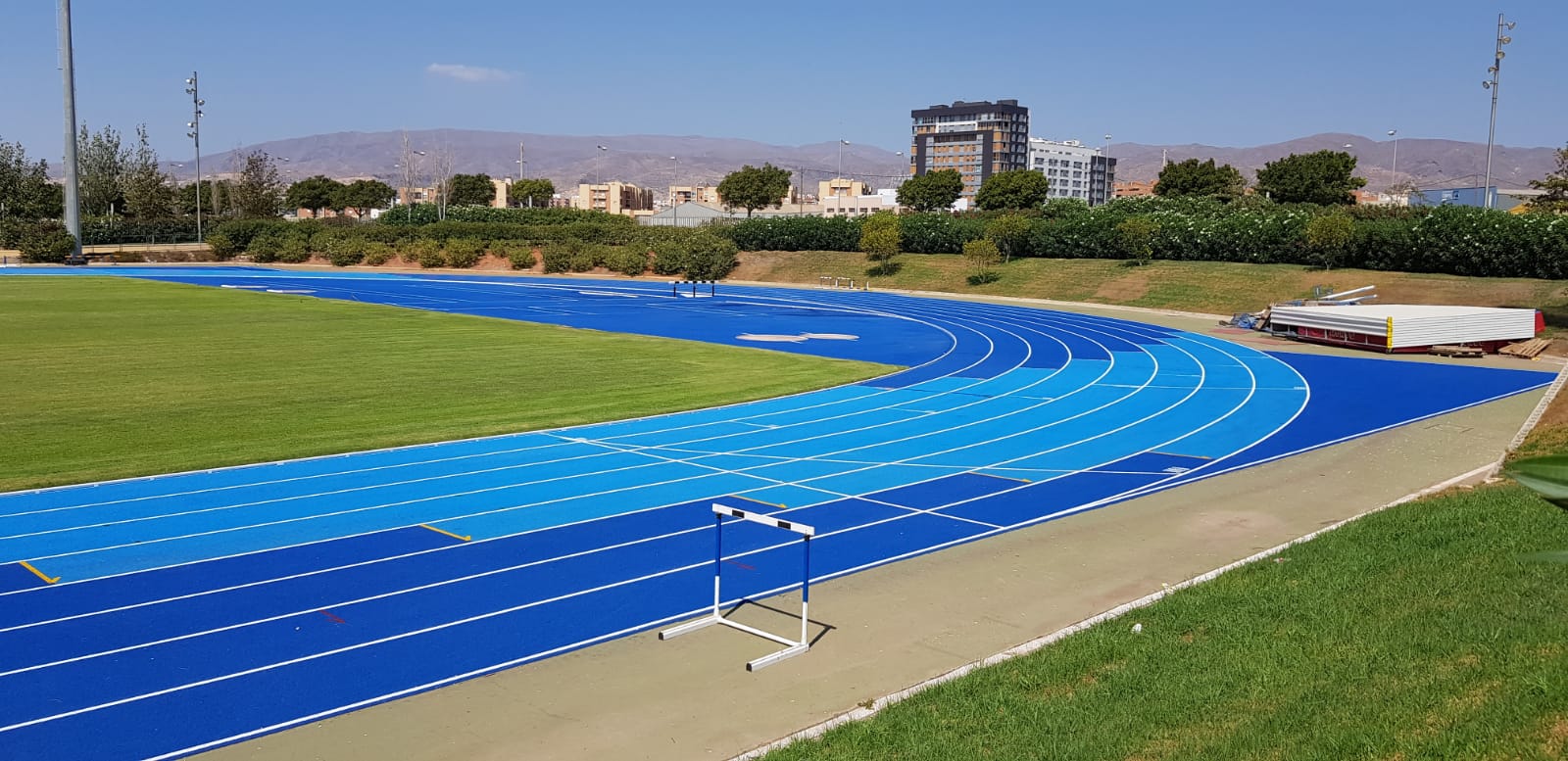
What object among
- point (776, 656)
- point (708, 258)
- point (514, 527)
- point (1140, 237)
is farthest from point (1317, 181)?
point (776, 656)

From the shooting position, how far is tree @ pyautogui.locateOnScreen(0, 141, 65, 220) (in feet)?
283

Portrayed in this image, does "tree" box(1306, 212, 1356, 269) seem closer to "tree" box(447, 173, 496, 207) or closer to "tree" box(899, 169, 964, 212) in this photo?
"tree" box(899, 169, 964, 212)

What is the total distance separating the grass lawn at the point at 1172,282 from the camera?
43.8 meters

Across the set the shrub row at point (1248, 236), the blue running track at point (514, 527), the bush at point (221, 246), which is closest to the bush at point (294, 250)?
the bush at point (221, 246)

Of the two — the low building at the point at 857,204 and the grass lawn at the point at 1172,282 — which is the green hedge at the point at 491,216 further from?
the low building at the point at 857,204

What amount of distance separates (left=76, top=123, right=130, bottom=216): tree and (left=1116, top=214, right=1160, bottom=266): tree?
86.5 m

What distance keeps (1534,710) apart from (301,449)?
15822mm

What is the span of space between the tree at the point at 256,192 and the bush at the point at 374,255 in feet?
117

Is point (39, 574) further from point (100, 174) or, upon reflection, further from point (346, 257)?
point (100, 174)

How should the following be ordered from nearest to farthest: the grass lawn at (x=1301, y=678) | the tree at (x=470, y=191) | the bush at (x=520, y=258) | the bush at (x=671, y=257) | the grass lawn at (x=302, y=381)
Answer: the grass lawn at (x=1301, y=678) < the grass lawn at (x=302, y=381) < the bush at (x=671, y=257) < the bush at (x=520, y=258) < the tree at (x=470, y=191)

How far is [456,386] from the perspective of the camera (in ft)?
78.7

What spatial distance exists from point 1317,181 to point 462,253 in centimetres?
6860

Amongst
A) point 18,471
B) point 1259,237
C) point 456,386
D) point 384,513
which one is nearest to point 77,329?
point 456,386

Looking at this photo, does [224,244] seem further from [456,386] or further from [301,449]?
[301,449]
